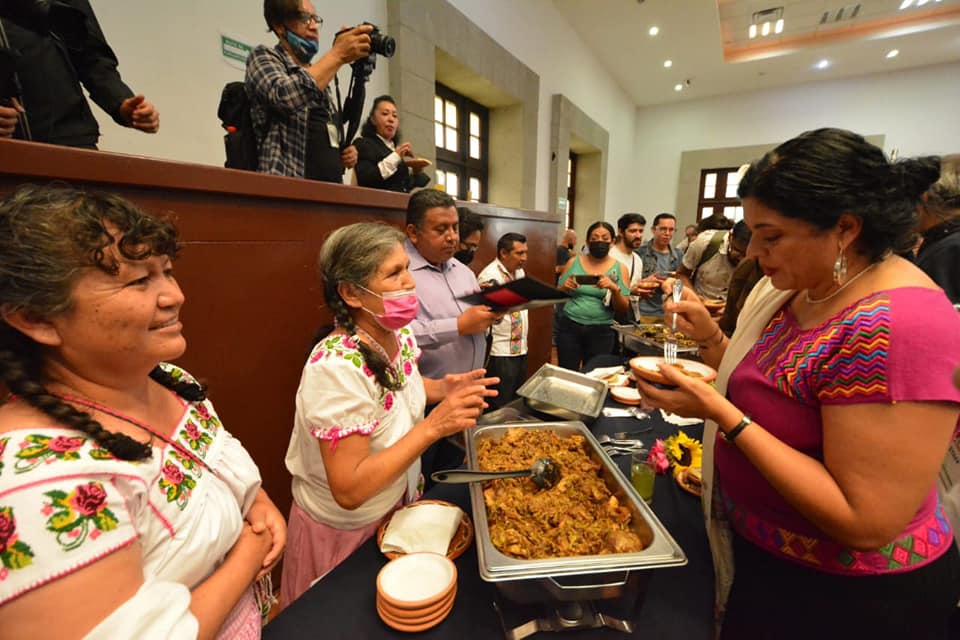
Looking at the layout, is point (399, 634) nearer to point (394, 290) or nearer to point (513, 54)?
point (394, 290)

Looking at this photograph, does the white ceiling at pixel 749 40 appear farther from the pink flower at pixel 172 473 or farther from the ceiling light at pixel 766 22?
the pink flower at pixel 172 473

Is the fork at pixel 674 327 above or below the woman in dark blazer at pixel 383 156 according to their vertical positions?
below

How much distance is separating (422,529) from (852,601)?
108 cm

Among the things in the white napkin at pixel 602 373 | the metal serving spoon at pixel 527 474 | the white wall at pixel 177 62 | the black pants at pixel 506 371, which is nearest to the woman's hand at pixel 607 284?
the black pants at pixel 506 371

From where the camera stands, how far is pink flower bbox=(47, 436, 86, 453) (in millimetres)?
618

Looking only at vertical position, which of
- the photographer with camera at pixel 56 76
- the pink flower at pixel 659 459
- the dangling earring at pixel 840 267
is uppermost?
the photographer with camera at pixel 56 76

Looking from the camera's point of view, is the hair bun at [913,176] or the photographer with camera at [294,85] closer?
the hair bun at [913,176]

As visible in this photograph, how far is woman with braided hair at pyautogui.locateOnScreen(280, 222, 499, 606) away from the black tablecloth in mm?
196

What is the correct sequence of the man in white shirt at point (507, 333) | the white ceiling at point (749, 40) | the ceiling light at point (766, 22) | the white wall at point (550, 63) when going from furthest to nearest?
the ceiling light at point (766, 22) < the white ceiling at point (749, 40) < the white wall at point (550, 63) < the man in white shirt at point (507, 333)

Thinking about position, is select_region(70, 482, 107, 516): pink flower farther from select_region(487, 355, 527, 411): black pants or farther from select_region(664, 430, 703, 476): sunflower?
select_region(487, 355, 527, 411): black pants

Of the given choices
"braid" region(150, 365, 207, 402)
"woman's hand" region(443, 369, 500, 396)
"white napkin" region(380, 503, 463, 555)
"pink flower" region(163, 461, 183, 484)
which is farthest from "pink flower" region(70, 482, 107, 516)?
"woman's hand" region(443, 369, 500, 396)

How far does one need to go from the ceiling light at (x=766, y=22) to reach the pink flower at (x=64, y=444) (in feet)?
33.7

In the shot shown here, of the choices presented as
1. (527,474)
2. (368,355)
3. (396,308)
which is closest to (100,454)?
(368,355)

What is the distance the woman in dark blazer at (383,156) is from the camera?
3.02 metres
